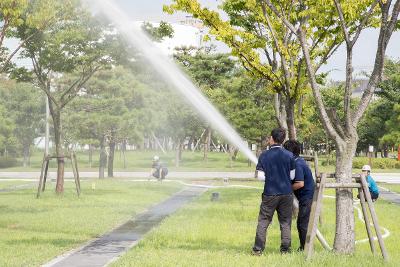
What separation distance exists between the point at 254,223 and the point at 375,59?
6.34 meters

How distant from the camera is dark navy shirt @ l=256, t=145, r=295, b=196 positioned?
942 centimetres

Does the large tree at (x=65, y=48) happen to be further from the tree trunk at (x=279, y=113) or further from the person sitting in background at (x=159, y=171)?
the person sitting in background at (x=159, y=171)

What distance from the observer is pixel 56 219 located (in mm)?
15578

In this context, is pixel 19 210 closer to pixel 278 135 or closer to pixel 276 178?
pixel 276 178

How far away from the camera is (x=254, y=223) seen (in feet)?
49.0

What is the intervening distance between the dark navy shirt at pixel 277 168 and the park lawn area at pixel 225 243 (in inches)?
39.7

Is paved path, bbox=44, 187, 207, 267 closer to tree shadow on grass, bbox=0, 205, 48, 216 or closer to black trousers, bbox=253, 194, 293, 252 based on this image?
black trousers, bbox=253, 194, 293, 252

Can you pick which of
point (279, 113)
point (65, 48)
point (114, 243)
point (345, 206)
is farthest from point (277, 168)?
point (65, 48)

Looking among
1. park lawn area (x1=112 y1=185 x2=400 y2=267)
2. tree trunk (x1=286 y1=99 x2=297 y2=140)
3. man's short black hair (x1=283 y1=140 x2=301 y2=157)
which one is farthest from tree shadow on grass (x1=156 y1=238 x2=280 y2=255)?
tree trunk (x1=286 y1=99 x2=297 y2=140)

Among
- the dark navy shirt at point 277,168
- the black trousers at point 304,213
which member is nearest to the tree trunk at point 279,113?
Result: the black trousers at point 304,213

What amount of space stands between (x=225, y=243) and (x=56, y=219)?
582 centimetres

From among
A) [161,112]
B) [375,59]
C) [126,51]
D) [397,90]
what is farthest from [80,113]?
[375,59]

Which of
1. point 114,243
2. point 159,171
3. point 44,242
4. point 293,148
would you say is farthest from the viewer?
point 159,171

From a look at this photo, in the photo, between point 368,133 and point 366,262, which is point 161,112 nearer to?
point 368,133
